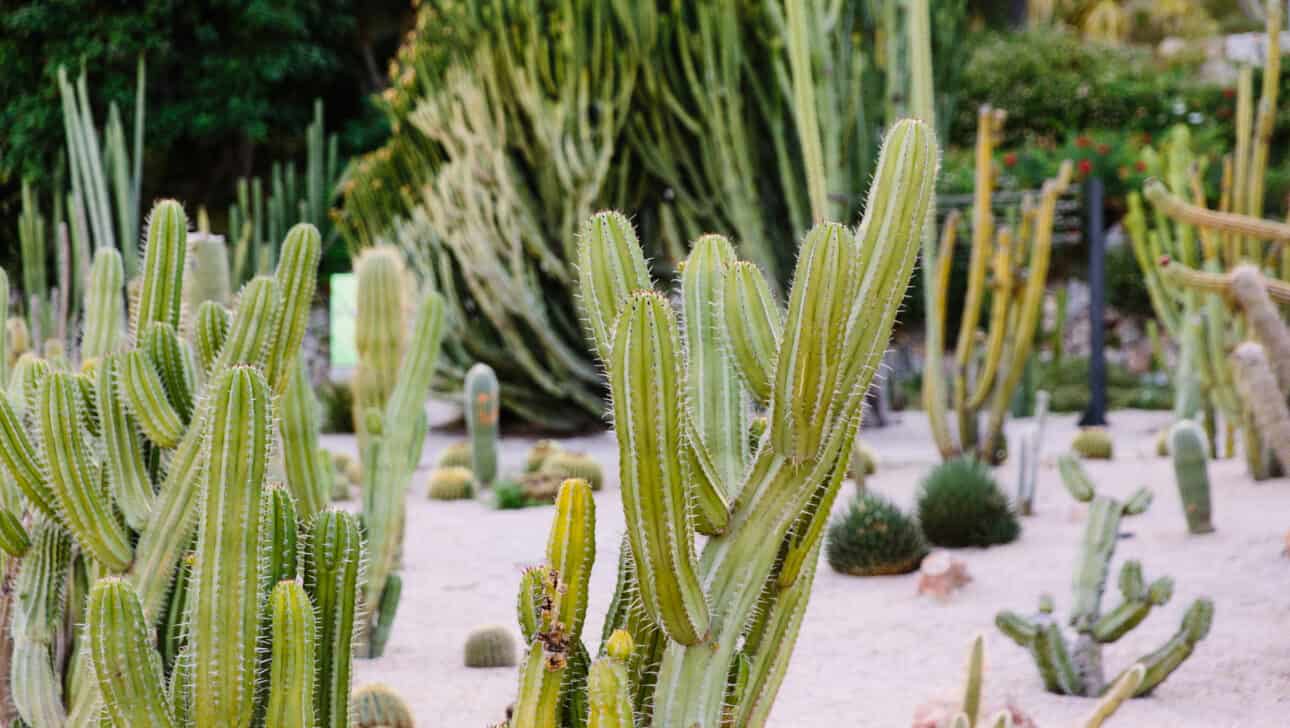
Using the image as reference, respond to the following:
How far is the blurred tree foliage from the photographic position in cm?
1404

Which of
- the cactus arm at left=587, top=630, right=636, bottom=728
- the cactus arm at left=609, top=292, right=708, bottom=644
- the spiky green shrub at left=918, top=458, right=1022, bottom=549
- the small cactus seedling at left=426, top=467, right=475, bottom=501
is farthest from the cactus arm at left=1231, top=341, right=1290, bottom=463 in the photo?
the small cactus seedling at left=426, top=467, right=475, bottom=501

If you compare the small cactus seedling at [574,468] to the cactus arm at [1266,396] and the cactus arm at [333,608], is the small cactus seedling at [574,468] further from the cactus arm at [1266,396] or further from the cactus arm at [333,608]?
the cactus arm at [333,608]

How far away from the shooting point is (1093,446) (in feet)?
27.8

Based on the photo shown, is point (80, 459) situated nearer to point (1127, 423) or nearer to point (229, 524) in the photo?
point (229, 524)

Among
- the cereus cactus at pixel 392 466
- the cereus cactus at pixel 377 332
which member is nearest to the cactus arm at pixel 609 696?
the cereus cactus at pixel 392 466

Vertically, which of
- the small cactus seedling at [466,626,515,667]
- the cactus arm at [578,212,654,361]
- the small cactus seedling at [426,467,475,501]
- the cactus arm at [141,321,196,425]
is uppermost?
the cactus arm at [578,212,654,361]

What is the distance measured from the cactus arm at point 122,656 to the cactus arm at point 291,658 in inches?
6.7

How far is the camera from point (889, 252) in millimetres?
1968

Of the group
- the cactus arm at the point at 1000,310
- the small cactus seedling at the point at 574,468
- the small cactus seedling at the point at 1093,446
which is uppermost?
the cactus arm at the point at 1000,310

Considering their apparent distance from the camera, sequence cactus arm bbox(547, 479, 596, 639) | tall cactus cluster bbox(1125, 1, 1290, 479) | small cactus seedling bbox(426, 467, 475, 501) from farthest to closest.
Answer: small cactus seedling bbox(426, 467, 475, 501) → tall cactus cluster bbox(1125, 1, 1290, 479) → cactus arm bbox(547, 479, 596, 639)

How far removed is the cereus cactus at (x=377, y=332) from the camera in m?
5.45

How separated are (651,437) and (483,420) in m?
6.43

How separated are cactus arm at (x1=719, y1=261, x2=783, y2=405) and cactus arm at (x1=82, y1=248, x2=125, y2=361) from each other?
1.75 meters

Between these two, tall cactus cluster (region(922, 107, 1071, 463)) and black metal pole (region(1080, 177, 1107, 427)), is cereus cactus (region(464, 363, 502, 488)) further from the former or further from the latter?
black metal pole (region(1080, 177, 1107, 427))
